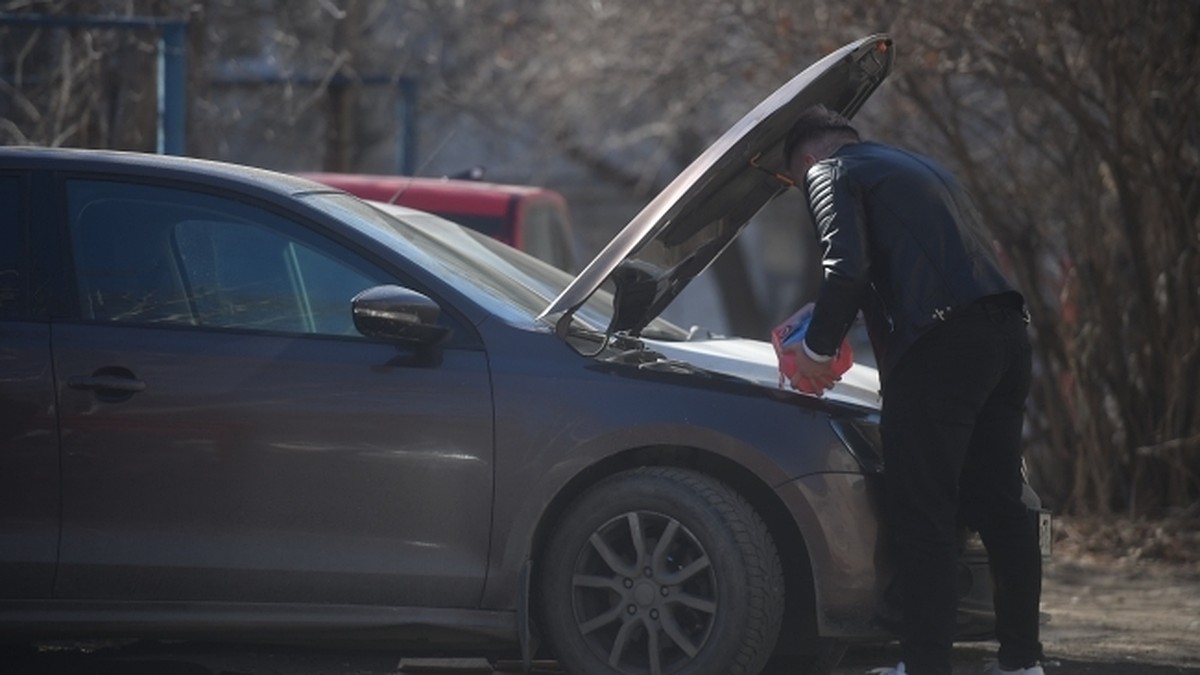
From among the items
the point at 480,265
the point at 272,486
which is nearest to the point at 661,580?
the point at 272,486

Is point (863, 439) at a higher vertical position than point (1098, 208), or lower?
lower

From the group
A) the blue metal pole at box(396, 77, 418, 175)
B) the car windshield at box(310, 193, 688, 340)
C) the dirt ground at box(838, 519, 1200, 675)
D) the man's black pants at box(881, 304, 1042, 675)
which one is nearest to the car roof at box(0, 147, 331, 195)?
the car windshield at box(310, 193, 688, 340)

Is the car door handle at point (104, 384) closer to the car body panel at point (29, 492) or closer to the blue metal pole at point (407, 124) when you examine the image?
the car body panel at point (29, 492)

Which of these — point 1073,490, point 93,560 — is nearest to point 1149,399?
point 1073,490

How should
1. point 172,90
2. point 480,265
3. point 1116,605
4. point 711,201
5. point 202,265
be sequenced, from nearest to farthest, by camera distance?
point 202,265 → point 711,201 → point 480,265 → point 1116,605 → point 172,90

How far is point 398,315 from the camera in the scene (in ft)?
15.4

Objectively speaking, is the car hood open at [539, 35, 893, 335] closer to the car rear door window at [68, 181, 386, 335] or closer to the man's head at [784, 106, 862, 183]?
the man's head at [784, 106, 862, 183]

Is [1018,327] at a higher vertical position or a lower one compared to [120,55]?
lower

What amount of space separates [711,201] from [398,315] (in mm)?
1192

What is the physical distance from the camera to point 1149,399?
29.2ft

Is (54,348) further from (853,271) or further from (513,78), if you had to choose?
(513,78)

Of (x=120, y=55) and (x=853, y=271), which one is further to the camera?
(x=120, y=55)

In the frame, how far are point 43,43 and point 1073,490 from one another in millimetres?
6541

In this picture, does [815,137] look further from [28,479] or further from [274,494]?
[28,479]
